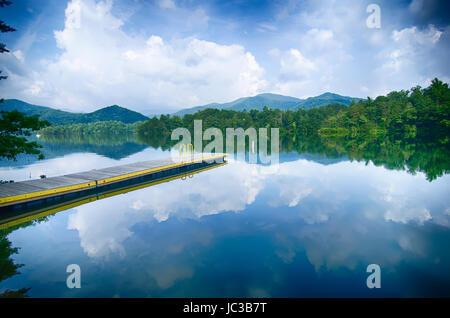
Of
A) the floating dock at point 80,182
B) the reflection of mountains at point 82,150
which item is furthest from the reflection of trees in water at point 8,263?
the reflection of mountains at point 82,150

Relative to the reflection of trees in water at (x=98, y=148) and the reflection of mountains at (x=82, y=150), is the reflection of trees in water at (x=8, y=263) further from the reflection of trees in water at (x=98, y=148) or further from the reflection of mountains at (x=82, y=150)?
the reflection of trees in water at (x=98, y=148)

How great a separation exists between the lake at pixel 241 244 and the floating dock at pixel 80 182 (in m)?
1.47

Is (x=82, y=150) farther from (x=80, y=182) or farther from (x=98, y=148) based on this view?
(x=80, y=182)

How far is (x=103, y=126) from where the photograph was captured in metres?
111

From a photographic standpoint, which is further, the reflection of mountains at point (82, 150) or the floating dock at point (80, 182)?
the reflection of mountains at point (82, 150)

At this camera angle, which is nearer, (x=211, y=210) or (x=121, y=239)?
(x=121, y=239)

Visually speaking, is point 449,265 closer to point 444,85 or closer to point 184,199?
point 184,199

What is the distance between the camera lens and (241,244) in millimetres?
7129

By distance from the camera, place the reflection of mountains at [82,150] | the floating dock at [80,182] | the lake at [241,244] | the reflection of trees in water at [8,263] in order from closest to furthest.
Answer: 1. the reflection of trees in water at [8,263]
2. the lake at [241,244]
3. the floating dock at [80,182]
4. the reflection of mountains at [82,150]

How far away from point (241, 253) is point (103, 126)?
12122 centimetres

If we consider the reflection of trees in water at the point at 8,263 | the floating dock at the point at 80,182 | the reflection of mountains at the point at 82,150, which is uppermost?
the reflection of mountains at the point at 82,150

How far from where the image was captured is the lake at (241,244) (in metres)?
5.25
